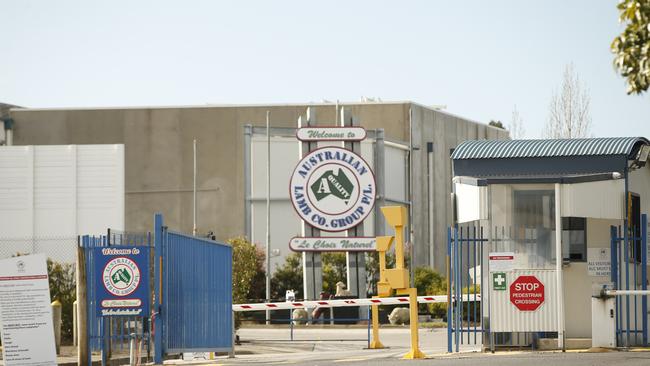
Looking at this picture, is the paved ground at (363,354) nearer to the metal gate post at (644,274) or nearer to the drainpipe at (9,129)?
the metal gate post at (644,274)

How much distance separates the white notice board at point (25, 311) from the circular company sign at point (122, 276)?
41.3 inches

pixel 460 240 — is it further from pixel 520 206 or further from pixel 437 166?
pixel 437 166

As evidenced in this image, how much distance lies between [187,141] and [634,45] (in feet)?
218

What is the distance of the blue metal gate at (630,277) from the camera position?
22.7 m

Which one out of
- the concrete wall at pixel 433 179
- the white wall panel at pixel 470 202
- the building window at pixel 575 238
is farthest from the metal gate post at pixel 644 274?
the concrete wall at pixel 433 179

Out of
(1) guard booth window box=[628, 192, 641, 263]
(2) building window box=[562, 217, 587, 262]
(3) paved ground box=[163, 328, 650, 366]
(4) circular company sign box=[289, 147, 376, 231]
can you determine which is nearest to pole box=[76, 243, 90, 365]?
(3) paved ground box=[163, 328, 650, 366]

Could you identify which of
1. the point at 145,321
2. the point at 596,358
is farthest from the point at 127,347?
the point at 596,358

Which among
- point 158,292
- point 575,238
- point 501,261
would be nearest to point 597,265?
point 575,238

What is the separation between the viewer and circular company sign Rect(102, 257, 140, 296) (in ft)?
69.6

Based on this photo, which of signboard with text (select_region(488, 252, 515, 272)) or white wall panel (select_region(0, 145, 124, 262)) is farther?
white wall panel (select_region(0, 145, 124, 262))

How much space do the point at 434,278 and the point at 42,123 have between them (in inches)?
1163

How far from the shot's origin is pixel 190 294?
73.7 ft

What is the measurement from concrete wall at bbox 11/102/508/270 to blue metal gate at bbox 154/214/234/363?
4959 centimetres

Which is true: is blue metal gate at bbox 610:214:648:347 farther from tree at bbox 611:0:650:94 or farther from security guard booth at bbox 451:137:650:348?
tree at bbox 611:0:650:94
